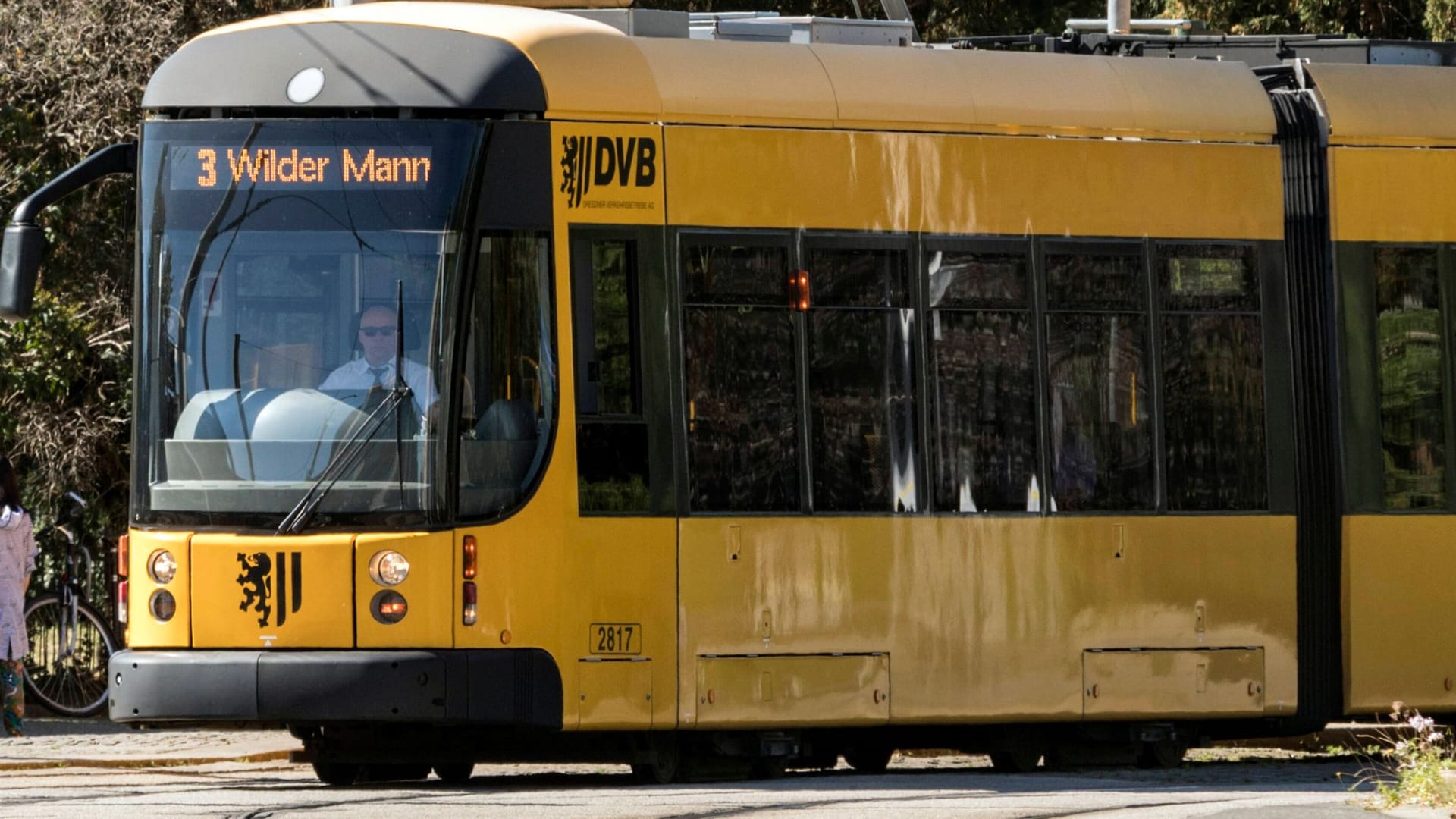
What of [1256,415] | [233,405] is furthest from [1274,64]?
[233,405]

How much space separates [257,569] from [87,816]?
133 cm

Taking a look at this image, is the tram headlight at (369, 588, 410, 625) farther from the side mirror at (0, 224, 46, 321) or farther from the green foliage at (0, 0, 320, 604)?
the green foliage at (0, 0, 320, 604)

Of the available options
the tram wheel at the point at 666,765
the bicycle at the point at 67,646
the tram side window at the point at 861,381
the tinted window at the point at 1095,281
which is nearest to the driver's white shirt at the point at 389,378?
the tram side window at the point at 861,381

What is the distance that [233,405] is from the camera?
11828mm

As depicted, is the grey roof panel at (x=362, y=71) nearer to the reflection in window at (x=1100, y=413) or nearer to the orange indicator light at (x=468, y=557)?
the orange indicator light at (x=468, y=557)

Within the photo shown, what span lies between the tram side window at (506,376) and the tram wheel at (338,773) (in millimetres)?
1632

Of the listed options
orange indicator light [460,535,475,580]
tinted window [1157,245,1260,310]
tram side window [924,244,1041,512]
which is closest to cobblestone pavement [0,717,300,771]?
orange indicator light [460,535,475,580]

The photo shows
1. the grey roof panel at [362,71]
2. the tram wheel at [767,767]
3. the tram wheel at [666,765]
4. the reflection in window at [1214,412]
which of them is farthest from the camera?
the reflection in window at [1214,412]

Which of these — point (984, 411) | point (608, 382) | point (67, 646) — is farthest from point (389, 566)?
point (67, 646)

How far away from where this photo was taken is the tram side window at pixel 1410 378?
45.8 ft

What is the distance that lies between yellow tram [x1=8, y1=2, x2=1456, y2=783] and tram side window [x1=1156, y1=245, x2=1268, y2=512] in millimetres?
22

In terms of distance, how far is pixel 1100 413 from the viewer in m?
13.4

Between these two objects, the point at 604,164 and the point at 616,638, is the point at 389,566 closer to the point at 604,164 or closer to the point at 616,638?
the point at 616,638

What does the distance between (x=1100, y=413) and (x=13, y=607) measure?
22.8 ft
